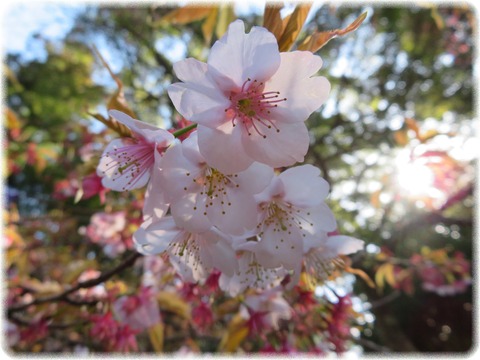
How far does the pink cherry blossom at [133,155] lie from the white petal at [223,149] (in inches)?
3.6

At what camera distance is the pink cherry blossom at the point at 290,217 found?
62 centimetres

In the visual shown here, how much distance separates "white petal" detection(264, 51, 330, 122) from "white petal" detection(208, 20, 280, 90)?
0.06 ft

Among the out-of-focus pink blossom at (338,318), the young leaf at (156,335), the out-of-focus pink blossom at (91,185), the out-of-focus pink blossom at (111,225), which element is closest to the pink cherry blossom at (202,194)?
the out-of-focus pink blossom at (91,185)

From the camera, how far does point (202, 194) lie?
0.59 metres

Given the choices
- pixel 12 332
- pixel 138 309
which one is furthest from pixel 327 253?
pixel 12 332

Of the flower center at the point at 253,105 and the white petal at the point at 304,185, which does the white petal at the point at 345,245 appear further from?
the flower center at the point at 253,105

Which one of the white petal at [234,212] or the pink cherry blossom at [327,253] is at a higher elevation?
the white petal at [234,212]

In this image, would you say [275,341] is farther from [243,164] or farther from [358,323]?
[243,164]

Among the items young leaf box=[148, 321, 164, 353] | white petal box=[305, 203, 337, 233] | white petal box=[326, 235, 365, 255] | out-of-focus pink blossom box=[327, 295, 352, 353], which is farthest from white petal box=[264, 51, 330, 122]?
young leaf box=[148, 321, 164, 353]

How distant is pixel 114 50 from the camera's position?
3.09 m

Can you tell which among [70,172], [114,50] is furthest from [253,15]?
[70,172]

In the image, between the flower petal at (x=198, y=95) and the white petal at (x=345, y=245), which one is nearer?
the flower petal at (x=198, y=95)

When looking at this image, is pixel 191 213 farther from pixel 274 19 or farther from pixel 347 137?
pixel 347 137

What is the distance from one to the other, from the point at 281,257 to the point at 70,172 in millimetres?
2637
